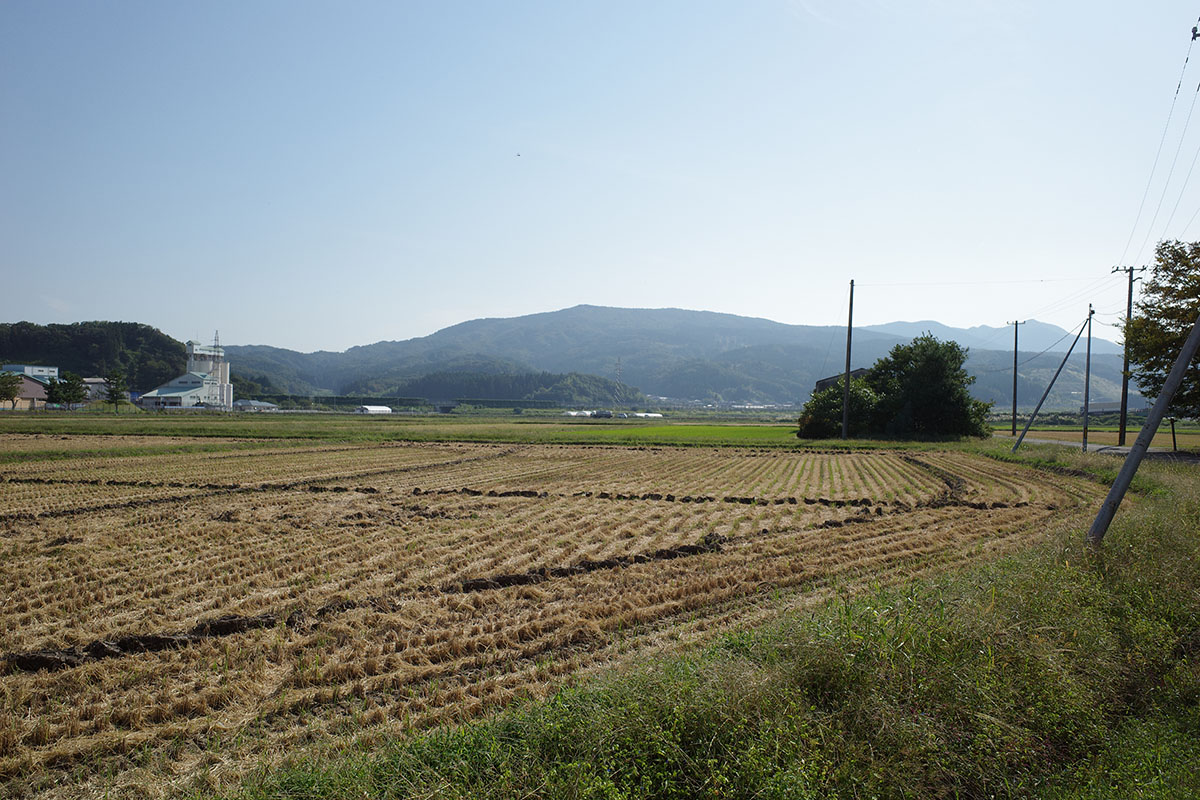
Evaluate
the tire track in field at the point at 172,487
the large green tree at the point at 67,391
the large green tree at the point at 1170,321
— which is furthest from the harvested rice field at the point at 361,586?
the large green tree at the point at 67,391

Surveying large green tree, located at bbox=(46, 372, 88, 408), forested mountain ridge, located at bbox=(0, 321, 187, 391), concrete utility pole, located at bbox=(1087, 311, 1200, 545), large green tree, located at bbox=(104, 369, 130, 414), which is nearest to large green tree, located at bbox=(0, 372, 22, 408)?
large green tree, located at bbox=(46, 372, 88, 408)

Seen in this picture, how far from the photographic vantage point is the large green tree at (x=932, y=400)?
138 feet

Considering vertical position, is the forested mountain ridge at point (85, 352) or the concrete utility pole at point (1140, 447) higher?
the forested mountain ridge at point (85, 352)

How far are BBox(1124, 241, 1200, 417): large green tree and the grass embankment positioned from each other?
25.6 meters

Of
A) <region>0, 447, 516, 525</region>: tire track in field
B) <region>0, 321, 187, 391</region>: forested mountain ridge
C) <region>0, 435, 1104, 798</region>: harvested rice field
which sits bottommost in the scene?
<region>0, 447, 516, 525</region>: tire track in field

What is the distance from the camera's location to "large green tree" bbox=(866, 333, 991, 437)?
138 ft

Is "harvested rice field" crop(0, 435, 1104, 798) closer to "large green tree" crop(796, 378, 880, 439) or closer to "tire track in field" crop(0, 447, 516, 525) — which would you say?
"tire track in field" crop(0, 447, 516, 525)

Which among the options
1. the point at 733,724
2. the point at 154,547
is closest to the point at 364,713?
the point at 733,724

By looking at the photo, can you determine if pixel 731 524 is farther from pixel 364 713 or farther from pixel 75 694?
pixel 75 694

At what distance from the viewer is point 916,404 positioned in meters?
42.8

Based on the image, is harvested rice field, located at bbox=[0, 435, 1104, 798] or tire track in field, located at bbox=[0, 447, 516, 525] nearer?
harvested rice field, located at bbox=[0, 435, 1104, 798]

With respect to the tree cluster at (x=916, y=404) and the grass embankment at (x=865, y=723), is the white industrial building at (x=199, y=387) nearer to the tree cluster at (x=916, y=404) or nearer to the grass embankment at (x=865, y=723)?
the tree cluster at (x=916, y=404)

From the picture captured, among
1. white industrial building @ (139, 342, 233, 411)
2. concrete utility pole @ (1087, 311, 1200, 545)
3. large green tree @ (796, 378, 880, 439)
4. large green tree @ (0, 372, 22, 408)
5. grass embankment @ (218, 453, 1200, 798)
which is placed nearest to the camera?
grass embankment @ (218, 453, 1200, 798)

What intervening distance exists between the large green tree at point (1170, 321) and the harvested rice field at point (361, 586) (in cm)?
962
